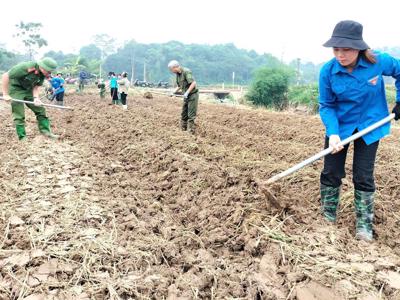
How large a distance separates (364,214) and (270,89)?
23.5 m

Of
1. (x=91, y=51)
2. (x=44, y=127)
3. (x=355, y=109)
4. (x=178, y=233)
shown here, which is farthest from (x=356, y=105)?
(x=91, y=51)

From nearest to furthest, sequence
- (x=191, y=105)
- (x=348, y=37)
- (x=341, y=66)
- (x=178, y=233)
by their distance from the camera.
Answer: (x=348, y=37)
(x=341, y=66)
(x=178, y=233)
(x=191, y=105)

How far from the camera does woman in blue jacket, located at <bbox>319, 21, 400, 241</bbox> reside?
9.80 feet

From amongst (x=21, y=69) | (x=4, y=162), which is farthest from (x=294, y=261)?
(x=21, y=69)

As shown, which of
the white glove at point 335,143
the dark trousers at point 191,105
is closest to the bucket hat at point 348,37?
the white glove at point 335,143

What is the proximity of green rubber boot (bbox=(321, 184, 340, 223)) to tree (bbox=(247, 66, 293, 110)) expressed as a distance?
22504 mm

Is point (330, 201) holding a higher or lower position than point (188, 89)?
lower

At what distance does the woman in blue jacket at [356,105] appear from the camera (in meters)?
2.99

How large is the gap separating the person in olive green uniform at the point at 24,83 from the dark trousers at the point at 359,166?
15.6ft

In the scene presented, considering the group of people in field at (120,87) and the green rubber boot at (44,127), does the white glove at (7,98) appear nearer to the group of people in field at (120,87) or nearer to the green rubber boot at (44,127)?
the green rubber boot at (44,127)

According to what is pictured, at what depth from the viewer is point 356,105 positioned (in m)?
3.24

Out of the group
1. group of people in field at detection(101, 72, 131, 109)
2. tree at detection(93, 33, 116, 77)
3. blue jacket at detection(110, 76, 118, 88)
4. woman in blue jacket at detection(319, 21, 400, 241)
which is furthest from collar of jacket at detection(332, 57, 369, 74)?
tree at detection(93, 33, 116, 77)

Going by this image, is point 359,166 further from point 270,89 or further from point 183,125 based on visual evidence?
point 270,89

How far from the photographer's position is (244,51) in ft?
334
